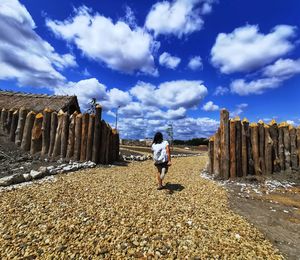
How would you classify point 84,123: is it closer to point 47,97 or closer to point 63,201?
point 63,201

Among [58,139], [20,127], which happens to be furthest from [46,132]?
[20,127]

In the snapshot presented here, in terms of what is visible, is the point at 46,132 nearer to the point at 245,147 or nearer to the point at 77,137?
the point at 77,137

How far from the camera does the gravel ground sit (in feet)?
10.8

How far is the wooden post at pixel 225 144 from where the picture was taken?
8328mm

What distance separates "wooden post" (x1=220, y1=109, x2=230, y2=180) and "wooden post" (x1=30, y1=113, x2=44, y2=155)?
7810mm

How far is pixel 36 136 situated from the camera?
404 inches

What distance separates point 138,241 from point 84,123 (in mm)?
7352

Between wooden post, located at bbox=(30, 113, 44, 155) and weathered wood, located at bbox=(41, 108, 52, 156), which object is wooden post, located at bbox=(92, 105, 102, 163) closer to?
weathered wood, located at bbox=(41, 108, 52, 156)

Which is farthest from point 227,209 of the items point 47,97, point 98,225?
point 47,97

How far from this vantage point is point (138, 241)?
3518 millimetres

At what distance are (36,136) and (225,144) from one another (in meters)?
8.01

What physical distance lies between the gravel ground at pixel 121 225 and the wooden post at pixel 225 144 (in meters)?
2.20

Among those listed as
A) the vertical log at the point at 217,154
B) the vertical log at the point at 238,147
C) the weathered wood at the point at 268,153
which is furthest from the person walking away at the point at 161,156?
→ the weathered wood at the point at 268,153

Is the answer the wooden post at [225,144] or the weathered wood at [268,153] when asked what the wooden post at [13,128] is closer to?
the wooden post at [225,144]
